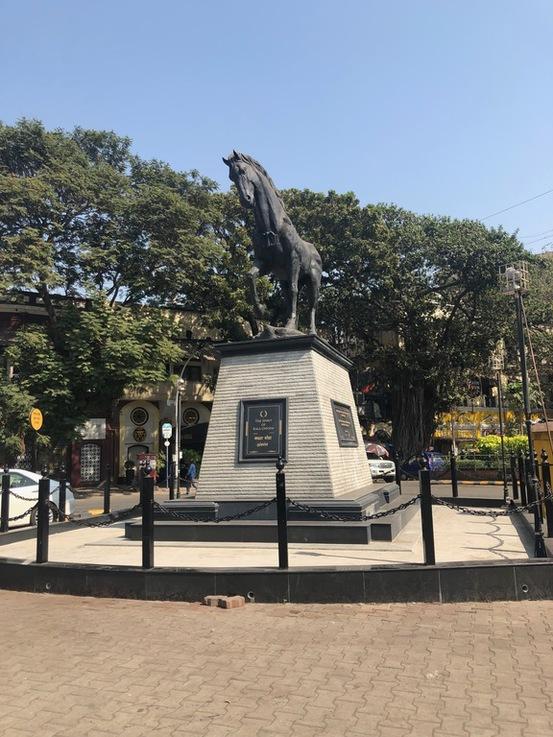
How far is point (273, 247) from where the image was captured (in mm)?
11797

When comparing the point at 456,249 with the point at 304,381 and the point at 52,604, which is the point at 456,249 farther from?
the point at 52,604

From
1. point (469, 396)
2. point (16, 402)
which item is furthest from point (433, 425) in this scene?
point (16, 402)

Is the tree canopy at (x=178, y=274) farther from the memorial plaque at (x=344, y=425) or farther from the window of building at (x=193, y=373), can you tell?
the memorial plaque at (x=344, y=425)

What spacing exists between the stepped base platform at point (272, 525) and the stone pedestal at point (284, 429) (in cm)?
25

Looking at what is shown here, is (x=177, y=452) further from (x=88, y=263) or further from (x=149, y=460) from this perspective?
(x=88, y=263)

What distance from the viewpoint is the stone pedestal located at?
9.93 m

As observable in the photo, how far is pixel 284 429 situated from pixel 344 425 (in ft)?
6.36

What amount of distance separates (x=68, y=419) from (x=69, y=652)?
21.7 metres

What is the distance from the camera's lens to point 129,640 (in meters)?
5.41

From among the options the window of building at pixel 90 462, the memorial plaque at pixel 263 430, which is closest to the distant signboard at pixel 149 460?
the window of building at pixel 90 462

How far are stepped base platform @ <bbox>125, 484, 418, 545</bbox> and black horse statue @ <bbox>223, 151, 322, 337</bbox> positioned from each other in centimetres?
339

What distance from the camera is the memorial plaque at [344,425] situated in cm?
1116

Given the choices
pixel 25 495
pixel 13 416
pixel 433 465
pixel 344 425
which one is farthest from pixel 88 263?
pixel 433 465

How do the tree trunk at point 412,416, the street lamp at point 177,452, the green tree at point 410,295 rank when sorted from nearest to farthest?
the street lamp at point 177,452, the green tree at point 410,295, the tree trunk at point 412,416
